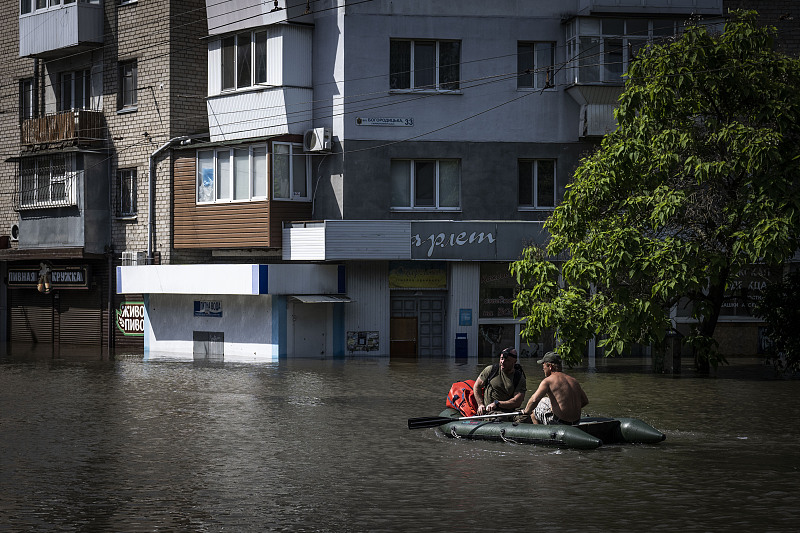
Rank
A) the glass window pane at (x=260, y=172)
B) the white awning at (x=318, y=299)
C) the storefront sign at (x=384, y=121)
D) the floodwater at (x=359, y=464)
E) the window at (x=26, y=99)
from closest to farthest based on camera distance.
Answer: the floodwater at (x=359, y=464) → the white awning at (x=318, y=299) → the storefront sign at (x=384, y=121) → the glass window pane at (x=260, y=172) → the window at (x=26, y=99)

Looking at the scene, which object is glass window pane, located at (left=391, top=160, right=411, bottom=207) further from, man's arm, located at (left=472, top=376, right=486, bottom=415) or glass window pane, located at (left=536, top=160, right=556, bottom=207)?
man's arm, located at (left=472, top=376, right=486, bottom=415)

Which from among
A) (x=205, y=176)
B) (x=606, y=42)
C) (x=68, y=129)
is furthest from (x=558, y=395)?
(x=68, y=129)

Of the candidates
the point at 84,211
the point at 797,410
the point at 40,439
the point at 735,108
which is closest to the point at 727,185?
the point at 735,108

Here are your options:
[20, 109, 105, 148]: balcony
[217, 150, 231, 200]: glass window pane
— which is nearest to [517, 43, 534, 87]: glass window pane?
[217, 150, 231, 200]: glass window pane

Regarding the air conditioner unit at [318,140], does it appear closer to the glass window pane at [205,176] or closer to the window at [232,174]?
the window at [232,174]

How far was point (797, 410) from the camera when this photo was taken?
21.3 m

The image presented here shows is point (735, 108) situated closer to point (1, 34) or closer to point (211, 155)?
point (211, 155)

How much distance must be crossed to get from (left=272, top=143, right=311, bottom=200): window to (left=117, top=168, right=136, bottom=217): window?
24.9 ft

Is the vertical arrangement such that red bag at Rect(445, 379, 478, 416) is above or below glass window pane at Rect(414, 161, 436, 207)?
below

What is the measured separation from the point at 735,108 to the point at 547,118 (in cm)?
792

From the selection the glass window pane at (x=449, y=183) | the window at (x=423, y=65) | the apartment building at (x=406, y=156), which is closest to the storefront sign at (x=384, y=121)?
the apartment building at (x=406, y=156)

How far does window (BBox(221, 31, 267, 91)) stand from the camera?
35.6 metres

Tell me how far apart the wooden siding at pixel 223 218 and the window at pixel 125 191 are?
117 inches

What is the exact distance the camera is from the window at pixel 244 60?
117 feet
